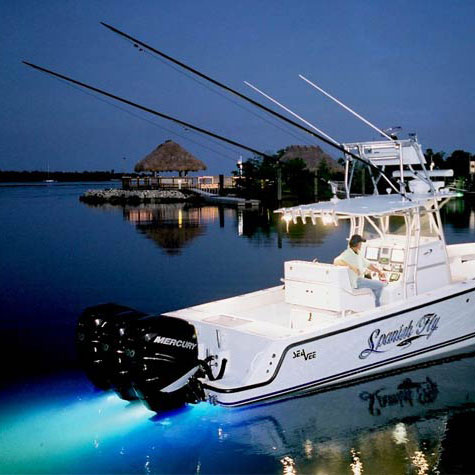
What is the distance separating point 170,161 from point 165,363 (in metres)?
61.0

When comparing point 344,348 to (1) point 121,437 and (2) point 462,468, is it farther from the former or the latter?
(1) point 121,437

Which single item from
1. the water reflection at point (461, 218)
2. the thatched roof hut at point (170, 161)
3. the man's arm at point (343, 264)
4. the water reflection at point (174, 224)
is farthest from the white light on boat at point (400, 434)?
the thatched roof hut at point (170, 161)

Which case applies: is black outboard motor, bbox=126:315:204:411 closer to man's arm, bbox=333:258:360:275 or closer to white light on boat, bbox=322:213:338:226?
man's arm, bbox=333:258:360:275

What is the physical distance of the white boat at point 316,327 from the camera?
7.48 m

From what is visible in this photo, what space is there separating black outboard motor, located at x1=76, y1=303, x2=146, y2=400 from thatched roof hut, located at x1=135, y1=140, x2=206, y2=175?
60351mm

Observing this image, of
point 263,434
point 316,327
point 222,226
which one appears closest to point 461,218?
point 222,226

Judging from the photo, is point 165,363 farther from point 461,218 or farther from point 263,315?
point 461,218

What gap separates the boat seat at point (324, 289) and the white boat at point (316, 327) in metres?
0.01

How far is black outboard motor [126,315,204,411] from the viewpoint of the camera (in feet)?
23.7

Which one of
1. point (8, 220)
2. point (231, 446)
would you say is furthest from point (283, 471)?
point (8, 220)

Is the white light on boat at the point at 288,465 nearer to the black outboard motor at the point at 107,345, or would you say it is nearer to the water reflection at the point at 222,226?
the black outboard motor at the point at 107,345

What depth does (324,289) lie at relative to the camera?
9047 mm

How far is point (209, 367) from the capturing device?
7.94 meters

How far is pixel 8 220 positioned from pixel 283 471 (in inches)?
1812
